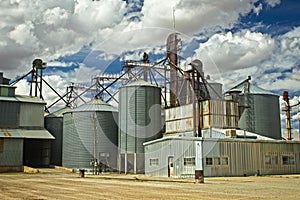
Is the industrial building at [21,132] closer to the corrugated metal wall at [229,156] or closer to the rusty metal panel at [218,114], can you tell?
the corrugated metal wall at [229,156]

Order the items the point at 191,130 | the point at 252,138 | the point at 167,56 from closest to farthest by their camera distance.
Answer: the point at 252,138
the point at 191,130
the point at 167,56

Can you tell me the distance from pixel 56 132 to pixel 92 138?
15.2 meters

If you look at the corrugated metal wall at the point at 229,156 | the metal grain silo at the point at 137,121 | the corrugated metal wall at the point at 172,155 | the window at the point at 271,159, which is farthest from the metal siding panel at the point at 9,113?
the window at the point at 271,159

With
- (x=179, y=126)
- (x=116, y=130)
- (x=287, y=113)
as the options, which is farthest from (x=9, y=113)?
(x=287, y=113)

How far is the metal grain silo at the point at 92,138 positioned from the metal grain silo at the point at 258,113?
1938 centimetres

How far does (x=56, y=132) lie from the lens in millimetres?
77375

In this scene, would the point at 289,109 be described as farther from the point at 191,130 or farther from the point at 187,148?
the point at 187,148

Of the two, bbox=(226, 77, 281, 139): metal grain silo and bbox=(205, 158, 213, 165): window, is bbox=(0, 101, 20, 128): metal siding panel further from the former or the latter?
bbox=(205, 158, 213, 165): window

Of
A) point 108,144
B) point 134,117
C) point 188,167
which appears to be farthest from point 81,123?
point 188,167

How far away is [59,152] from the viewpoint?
A: 7462 centimetres

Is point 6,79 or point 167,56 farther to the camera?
point 6,79

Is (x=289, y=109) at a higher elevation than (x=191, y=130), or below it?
Result: higher

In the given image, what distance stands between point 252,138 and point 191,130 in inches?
385

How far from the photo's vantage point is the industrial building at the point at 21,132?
6259 cm
